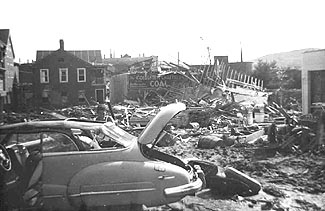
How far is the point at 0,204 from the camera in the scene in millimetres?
3801

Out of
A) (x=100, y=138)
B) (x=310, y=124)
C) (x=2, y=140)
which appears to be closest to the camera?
(x=2, y=140)

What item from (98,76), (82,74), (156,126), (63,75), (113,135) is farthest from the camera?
(98,76)

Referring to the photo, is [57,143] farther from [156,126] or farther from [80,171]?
[156,126]

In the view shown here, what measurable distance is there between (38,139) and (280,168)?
5.88m

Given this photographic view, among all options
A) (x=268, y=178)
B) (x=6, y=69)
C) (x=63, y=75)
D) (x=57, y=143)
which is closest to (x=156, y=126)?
(x=57, y=143)

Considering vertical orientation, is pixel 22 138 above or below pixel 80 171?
above

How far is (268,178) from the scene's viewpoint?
7594mm

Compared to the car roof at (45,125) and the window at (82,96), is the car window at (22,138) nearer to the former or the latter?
the car roof at (45,125)

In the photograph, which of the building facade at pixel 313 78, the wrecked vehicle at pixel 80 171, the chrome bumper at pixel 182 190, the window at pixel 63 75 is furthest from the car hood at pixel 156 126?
the building facade at pixel 313 78

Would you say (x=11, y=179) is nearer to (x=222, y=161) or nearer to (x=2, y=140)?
(x=2, y=140)

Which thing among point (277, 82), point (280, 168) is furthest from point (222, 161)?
point (277, 82)

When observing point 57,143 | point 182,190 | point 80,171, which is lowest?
point 182,190

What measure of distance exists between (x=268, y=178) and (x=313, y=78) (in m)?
10.7

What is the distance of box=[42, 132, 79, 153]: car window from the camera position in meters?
4.25
